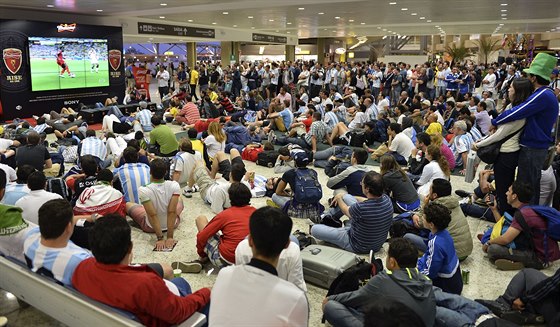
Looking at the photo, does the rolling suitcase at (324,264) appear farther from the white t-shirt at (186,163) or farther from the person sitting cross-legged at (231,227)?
the white t-shirt at (186,163)

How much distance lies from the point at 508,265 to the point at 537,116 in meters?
1.50

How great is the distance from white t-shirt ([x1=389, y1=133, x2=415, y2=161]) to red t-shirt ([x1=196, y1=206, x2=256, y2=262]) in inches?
196

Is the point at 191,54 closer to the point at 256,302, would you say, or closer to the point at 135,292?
the point at 135,292

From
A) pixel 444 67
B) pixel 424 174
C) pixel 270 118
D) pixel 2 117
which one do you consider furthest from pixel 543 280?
pixel 444 67

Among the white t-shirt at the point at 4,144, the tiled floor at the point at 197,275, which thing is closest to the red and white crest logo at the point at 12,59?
the white t-shirt at the point at 4,144

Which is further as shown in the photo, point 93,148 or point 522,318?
point 93,148

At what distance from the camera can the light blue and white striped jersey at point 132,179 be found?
18.5 ft

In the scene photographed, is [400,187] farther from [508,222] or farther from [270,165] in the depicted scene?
[270,165]

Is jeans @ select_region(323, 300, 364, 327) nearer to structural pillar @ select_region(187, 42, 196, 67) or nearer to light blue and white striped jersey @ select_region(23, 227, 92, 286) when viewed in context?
light blue and white striped jersey @ select_region(23, 227, 92, 286)

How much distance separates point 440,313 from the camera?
3.24 meters

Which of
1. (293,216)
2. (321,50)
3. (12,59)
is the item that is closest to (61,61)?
(12,59)

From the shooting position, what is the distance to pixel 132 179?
18.5 ft

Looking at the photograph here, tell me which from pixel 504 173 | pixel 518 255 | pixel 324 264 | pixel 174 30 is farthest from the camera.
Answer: pixel 174 30

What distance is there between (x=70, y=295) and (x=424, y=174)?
4911 mm
